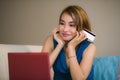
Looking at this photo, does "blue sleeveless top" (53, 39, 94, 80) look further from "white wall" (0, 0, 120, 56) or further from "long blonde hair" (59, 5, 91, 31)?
"white wall" (0, 0, 120, 56)

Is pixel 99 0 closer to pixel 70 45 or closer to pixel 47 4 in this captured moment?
pixel 47 4

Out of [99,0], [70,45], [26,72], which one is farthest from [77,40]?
[99,0]

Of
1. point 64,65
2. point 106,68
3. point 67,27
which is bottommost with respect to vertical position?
point 106,68

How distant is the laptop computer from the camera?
2.55 ft

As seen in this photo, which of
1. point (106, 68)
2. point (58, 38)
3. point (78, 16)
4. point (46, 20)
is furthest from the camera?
point (46, 20)

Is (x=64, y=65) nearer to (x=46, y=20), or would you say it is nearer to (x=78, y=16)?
(x=78, y=16)

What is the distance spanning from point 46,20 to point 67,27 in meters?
1.12

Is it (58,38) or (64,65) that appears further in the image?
(58,38)

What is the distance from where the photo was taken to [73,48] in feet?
4.23

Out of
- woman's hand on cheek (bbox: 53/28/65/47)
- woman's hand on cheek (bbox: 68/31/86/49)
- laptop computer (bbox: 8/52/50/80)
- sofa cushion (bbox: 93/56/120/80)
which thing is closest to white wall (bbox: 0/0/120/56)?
sofa cushion (bbox: 93/56/120/80)

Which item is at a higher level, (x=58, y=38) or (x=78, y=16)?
(x=78, y=16)

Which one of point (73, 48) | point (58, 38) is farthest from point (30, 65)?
point (58, 38)

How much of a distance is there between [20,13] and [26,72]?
1.72 meters

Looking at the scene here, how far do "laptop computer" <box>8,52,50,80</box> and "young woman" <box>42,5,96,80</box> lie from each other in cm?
42
